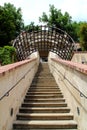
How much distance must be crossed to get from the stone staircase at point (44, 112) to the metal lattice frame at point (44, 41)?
634 inches

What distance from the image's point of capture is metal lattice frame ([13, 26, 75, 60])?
26.1 metres

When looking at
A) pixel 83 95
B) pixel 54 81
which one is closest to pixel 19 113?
pixel 83 95

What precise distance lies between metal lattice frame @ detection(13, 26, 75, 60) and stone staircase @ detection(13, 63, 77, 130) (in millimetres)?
16093

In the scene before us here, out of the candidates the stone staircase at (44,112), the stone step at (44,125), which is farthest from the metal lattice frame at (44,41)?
the stone step at (44,125)

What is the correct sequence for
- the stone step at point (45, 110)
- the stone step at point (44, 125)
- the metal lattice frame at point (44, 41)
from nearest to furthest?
the stone step at point (44, 125)
the stone step at point (45, 110)
the metal lattice frame at point (44, 41)

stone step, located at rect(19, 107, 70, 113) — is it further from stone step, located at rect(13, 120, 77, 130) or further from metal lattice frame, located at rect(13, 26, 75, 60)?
metal lattice frame, located at rect(13, 26, 75, 60)

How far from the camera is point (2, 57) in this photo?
18.0 meters

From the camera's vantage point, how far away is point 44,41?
27.7 meters

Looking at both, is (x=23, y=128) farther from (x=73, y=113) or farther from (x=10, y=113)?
(x=73, y=113)

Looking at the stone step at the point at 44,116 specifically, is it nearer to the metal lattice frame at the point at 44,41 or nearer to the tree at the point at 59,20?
the metal lattice frame at the point at 44,41

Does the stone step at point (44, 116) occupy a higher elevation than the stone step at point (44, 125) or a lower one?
higher

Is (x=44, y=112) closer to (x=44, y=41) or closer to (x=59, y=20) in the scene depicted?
(x=44, y=41)

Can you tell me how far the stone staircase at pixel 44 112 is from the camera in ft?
22.0

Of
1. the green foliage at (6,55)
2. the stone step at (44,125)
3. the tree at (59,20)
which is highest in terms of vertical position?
the tree at (59,20)
